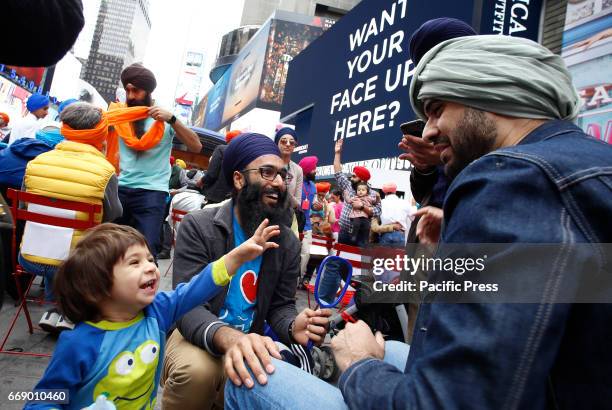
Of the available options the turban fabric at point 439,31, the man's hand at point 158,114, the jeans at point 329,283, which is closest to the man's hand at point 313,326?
the jeans at point 329,283

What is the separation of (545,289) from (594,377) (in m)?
0.21

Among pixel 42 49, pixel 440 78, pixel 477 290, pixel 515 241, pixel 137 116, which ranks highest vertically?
pixel 137 116

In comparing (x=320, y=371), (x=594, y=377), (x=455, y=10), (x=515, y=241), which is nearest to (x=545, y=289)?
(x=515, y=241)

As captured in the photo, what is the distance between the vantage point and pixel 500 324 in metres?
0.77

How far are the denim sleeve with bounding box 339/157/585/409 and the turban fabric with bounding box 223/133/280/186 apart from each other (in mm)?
1625

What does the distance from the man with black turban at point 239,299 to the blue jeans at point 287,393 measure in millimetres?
31

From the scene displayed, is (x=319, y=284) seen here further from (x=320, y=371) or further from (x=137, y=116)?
(x=137, y=116)

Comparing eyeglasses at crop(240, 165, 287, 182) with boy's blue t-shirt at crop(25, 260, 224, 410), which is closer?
boy's blue t-shirt at crop(25, 260, 224, 410)

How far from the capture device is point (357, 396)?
3.30 ft

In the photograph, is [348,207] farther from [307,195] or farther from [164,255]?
[164,255]

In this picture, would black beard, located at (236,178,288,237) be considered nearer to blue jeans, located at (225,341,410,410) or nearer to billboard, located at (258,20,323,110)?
blue jeans, located at (225,341,410,410)

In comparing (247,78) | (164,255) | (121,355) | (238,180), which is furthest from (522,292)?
(247,78)

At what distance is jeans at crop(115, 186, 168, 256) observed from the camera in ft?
12.6

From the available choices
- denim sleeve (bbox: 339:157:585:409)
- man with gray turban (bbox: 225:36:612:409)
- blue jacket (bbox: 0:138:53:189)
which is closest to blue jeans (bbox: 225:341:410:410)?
man with gray turban (bbox: 225:36:612:409)
